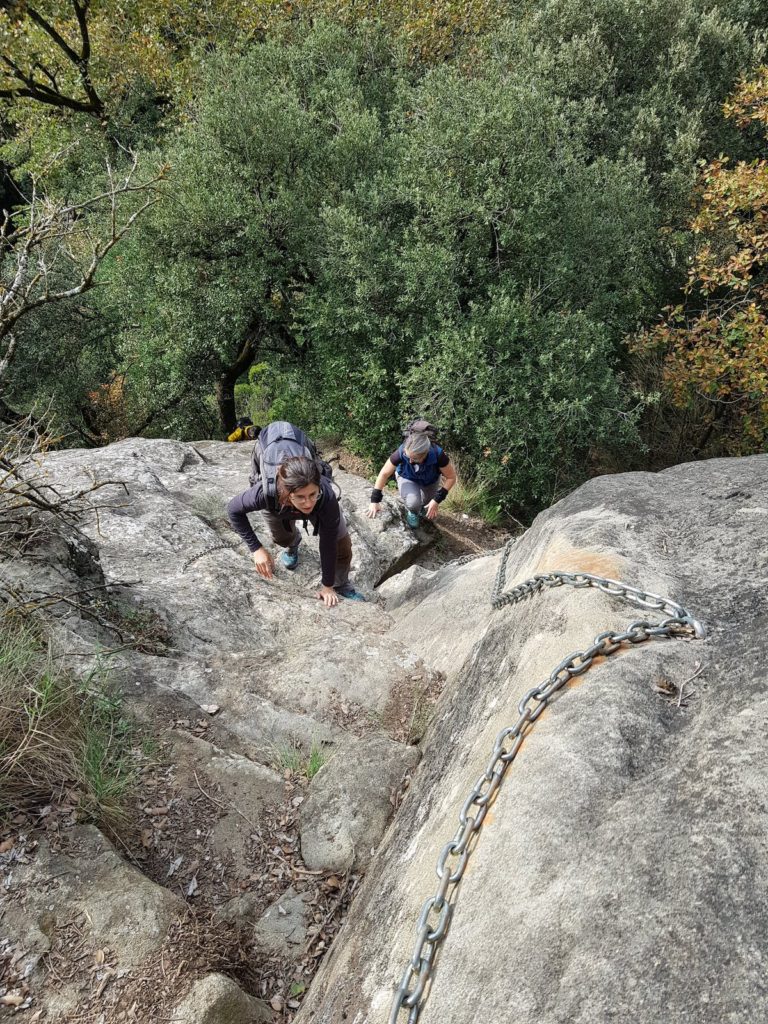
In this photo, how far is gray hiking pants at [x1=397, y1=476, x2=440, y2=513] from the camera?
28.6 feet

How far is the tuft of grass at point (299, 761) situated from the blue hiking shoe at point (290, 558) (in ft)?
12.0

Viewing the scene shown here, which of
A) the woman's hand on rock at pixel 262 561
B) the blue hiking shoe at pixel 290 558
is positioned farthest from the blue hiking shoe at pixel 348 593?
the woman's hand on rock at pixel 262 561

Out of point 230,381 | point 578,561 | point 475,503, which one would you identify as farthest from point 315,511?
point 230,381

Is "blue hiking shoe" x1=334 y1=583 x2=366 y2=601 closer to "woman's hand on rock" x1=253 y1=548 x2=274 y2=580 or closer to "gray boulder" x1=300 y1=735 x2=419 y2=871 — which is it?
"woman's hand on rock" x1=253 y1=548 x2=274 y2=580

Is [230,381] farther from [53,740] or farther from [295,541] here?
[53,740]

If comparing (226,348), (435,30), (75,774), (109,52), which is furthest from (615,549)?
(109,52)

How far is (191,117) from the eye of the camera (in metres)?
15.1

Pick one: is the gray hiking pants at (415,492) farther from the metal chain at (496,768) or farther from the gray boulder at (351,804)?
the metal chain at (496,768)

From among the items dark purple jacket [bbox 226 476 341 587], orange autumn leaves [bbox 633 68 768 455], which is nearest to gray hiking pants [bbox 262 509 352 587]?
dark purple jacket [bbox 226 476 341 587]

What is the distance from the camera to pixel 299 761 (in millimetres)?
3842

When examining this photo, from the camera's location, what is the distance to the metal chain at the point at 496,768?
1.94 metres

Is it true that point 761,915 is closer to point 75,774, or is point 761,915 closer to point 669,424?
point 75,774

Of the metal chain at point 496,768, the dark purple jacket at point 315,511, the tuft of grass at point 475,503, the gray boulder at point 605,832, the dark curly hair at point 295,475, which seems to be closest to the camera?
the gray boulder at point 605,832

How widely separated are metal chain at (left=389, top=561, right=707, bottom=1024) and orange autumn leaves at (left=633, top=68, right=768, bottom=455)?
998 centimetres
